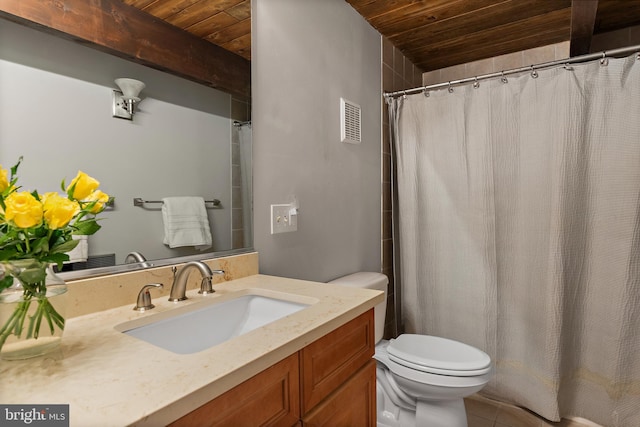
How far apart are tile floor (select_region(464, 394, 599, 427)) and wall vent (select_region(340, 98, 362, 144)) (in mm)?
1516

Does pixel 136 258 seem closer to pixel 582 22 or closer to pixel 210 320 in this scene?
pixel 210 320

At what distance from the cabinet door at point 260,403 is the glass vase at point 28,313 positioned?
320 mm

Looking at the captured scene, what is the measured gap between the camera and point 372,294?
1051 millimetres

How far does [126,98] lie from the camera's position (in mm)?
956

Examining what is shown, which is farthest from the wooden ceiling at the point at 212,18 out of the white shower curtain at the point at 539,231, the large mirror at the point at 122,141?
the white shower curtain at the point at 539,231

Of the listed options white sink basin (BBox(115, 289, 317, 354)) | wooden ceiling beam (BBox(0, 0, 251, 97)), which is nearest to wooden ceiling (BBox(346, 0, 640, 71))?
wooden ceiling beam (BBox(0, 0, 251, 97))

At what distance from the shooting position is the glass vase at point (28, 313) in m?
0.59

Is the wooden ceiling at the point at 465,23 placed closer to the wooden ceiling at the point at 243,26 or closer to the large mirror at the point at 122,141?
the wooden ceiling at the point at 243,26

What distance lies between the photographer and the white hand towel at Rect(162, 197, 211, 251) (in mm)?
1061

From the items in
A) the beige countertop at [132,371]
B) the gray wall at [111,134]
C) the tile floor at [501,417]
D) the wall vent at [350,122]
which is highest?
the wall vent at [350,122]

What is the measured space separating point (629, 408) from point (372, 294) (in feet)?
4.86

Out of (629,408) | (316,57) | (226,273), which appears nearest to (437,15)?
(316,57)

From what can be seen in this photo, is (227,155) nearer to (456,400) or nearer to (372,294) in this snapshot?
(372,294)

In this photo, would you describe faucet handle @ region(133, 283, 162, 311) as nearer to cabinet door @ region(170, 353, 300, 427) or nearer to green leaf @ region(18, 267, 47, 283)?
green leaf @ region(18, 267, 47, 283)
